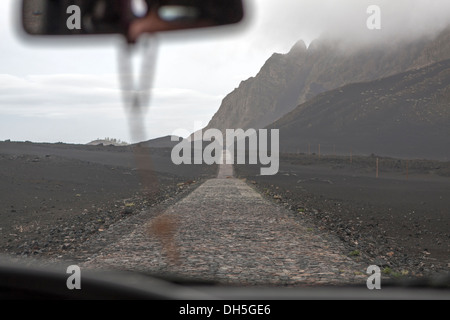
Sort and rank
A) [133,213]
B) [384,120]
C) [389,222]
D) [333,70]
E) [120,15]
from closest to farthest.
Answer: [120,15] → [133,213] → [389,222] → [384,120] → [333,70]

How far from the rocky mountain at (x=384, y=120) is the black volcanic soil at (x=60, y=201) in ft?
205

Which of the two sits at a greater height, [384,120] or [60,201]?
[384,120]

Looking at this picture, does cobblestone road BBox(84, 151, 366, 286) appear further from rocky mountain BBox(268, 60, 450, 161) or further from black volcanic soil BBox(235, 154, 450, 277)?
rocky mountain BBox(268, 60, 450, 161)

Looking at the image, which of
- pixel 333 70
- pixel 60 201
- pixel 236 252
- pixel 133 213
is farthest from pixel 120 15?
pixel 333 70

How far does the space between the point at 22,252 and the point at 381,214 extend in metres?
13.2

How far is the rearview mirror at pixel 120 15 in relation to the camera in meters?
1.74

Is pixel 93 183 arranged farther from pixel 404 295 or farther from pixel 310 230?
pixel 404 295

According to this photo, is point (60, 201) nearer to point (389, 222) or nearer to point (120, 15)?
point (389, 222)

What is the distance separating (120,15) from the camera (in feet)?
6.06

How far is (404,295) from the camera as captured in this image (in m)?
2.05

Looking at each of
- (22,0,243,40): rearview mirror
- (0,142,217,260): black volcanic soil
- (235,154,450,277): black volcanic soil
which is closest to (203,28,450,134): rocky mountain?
(0,142,217,260): black volcanic soil

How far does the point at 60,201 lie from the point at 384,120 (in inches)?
3669

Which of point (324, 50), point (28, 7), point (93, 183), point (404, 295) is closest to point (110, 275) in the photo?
point (404, 295)

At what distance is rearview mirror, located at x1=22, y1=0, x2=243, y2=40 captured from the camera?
5.69 ft
